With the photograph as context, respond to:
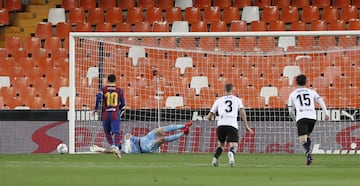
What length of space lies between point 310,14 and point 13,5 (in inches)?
350

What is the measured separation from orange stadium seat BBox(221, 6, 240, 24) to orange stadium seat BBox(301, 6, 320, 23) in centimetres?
184

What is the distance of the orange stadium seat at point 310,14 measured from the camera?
27984 mm

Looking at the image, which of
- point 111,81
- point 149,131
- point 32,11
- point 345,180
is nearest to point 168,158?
point 111,81

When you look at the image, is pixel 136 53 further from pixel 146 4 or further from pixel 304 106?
pixel 304 106

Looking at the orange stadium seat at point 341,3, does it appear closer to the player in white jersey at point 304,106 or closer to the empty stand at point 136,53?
the empty stand at point 136,53

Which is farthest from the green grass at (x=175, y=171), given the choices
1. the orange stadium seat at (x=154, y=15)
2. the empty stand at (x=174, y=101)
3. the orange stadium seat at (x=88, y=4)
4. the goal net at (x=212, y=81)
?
the orange stadium seat at (x=88, y=4)

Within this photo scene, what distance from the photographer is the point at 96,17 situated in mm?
29359

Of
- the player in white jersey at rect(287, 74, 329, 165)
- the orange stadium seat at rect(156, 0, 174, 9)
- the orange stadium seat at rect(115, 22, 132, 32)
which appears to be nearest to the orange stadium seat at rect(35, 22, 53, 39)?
the orange stadium seat at rect(115, 22, 132, 32)

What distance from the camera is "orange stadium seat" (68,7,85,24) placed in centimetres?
2942

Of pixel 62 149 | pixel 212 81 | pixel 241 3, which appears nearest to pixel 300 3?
pixel 241 3

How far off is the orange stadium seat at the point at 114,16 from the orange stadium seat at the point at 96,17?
0.15 meters

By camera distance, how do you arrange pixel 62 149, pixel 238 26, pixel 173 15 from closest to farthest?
pixel 62 149 → pixel 238 26 → pixel 173 15

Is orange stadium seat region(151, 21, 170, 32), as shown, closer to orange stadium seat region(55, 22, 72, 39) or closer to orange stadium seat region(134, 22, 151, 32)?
orange stadium seat region(134, 22, 151, 32)

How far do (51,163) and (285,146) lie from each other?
7.79m
